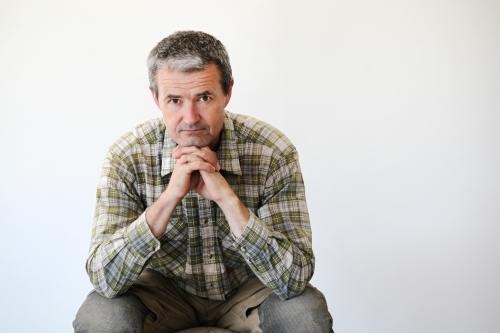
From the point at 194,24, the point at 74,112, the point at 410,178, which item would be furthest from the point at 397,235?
the point at 74,112

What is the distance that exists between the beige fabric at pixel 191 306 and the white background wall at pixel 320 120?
89cm

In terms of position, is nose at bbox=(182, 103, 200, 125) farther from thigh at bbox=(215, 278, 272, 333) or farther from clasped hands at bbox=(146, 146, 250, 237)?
thigh at bbox=(215, 278, 272, 333)

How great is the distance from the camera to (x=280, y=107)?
2.85 metres

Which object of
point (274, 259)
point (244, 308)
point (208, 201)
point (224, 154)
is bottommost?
point (244, 308)

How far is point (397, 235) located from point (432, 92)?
619 mm

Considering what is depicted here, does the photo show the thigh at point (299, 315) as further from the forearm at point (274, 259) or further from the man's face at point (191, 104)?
the man's face at point (191, 104)

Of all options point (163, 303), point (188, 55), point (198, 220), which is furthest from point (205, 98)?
point (163, 303)

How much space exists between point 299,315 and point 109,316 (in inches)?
20.1

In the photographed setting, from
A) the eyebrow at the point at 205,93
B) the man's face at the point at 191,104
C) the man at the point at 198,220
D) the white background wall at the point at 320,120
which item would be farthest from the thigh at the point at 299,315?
the white background wall at the point at 320,120

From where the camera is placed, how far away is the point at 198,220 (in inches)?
82.6

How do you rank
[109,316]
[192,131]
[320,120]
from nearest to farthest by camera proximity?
[109,316] < [192,131] < [320,120]

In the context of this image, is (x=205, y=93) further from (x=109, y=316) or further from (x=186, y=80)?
(x=109, y=316)

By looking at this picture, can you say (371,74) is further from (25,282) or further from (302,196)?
(25,282)

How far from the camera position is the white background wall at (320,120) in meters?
2.80
